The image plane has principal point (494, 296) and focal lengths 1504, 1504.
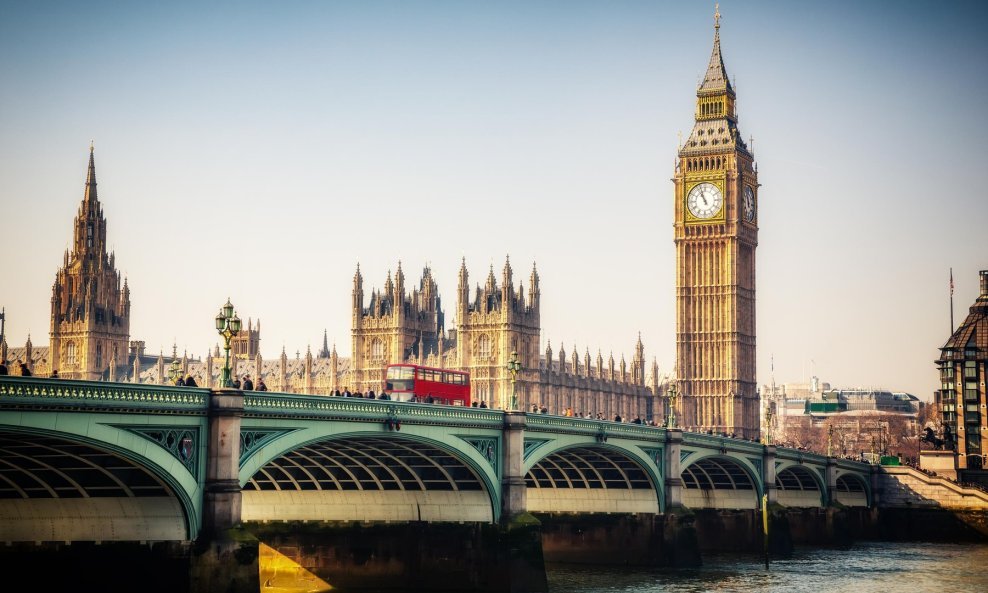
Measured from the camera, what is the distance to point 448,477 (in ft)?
156

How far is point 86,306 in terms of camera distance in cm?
15200

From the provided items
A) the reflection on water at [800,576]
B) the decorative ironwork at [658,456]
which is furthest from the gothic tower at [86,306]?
the decorative ironwork at [658,456]

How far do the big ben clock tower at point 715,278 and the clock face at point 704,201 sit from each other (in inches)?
3.3

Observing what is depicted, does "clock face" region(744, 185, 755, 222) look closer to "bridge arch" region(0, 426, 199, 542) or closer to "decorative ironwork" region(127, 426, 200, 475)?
"bridge arch" region(0, 426, 199, 542)

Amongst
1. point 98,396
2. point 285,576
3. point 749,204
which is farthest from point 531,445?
point 749,204

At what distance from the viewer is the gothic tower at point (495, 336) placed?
11488cm

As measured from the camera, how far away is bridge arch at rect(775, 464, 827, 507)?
80.7 metres

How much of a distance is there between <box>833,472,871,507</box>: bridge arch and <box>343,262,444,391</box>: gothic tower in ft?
129

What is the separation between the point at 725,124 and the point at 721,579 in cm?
7399

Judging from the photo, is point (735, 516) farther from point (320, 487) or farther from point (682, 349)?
point (682, 349)

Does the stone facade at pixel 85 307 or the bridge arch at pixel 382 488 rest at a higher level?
the stone facade at pixel 85 307

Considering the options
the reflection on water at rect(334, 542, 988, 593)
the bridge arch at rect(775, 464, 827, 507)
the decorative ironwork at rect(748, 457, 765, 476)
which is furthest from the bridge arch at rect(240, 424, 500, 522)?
the bridge arch at rect(775, 464, 827, 507)

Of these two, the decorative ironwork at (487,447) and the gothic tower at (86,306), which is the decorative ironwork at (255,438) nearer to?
the decorative ironwork at (487,447)

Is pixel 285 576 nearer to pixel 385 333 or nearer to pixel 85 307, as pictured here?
pixel 385 333
